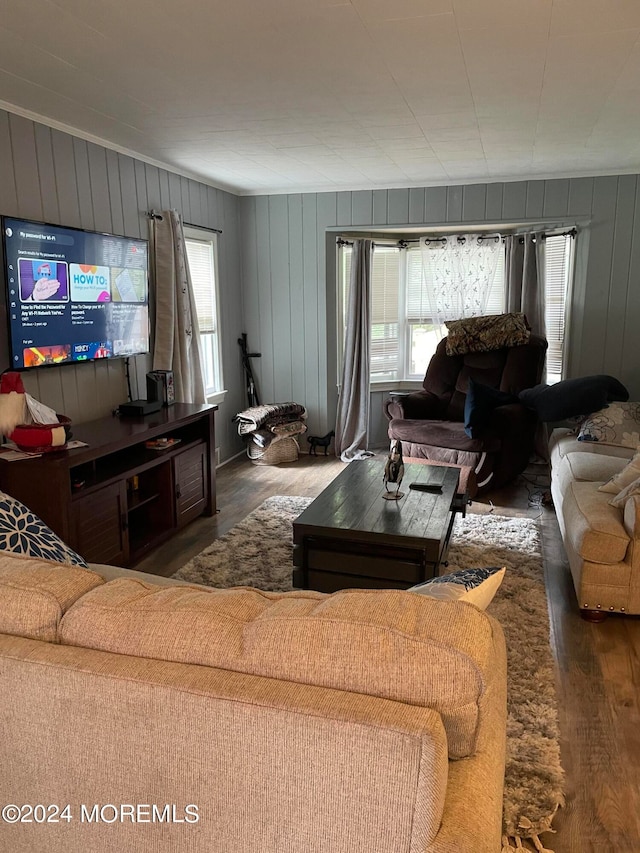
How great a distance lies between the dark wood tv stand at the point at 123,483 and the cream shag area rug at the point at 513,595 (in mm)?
366

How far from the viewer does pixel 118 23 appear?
7.46 feet

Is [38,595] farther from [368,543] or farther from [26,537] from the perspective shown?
[368,543]

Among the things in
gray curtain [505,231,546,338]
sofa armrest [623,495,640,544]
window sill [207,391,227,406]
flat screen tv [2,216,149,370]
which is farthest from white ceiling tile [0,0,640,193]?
window sill [207,391,227,406]

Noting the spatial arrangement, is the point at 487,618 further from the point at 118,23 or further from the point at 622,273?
the point at 622,273

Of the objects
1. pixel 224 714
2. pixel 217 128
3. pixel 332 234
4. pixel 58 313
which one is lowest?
pixel 224 714

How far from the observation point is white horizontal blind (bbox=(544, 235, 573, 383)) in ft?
18.1

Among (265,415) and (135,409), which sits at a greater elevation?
(135,409)

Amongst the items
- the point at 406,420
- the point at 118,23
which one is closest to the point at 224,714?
the point at 118,23

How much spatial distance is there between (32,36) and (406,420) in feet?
11.9

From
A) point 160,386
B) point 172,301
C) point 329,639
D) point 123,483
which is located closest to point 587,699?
point 329,639

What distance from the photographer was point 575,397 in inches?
185

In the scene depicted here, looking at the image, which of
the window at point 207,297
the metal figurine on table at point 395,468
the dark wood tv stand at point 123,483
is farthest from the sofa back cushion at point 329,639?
the window at point 207,297

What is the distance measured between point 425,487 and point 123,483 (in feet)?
5.33

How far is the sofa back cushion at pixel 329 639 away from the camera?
38.9 inches
